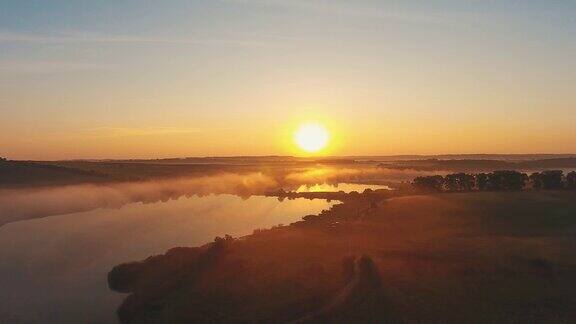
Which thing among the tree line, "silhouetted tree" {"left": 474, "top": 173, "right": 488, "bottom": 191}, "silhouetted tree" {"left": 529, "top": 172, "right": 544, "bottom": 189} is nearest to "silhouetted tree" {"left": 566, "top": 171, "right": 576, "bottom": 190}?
the tree line

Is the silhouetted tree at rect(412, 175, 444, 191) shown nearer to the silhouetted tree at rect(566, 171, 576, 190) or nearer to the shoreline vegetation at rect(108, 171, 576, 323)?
the silhouetted tree at rect(566, 171, 576, 190)

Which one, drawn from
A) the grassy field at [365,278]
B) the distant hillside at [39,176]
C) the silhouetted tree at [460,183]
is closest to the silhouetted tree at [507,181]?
the silhouetted tree at [460,183]

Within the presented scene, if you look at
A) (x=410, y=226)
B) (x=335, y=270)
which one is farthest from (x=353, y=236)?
(x=335, y=270)

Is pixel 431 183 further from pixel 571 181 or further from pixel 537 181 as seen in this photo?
pixel 571 181

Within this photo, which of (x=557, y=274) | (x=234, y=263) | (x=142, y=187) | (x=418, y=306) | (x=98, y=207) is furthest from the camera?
(x=142, y=187)

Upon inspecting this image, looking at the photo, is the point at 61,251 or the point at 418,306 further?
the point at 61,251

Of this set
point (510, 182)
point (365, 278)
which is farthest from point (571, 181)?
point (365, 278)

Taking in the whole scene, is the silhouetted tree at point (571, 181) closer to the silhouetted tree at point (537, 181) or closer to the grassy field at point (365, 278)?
the silhouetted tree at point (537, 181)

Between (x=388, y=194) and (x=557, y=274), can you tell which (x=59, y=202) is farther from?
(x=557, y=274)

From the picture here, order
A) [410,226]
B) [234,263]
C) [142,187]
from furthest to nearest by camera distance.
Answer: [142,187] < [410,226] < [234,263]
